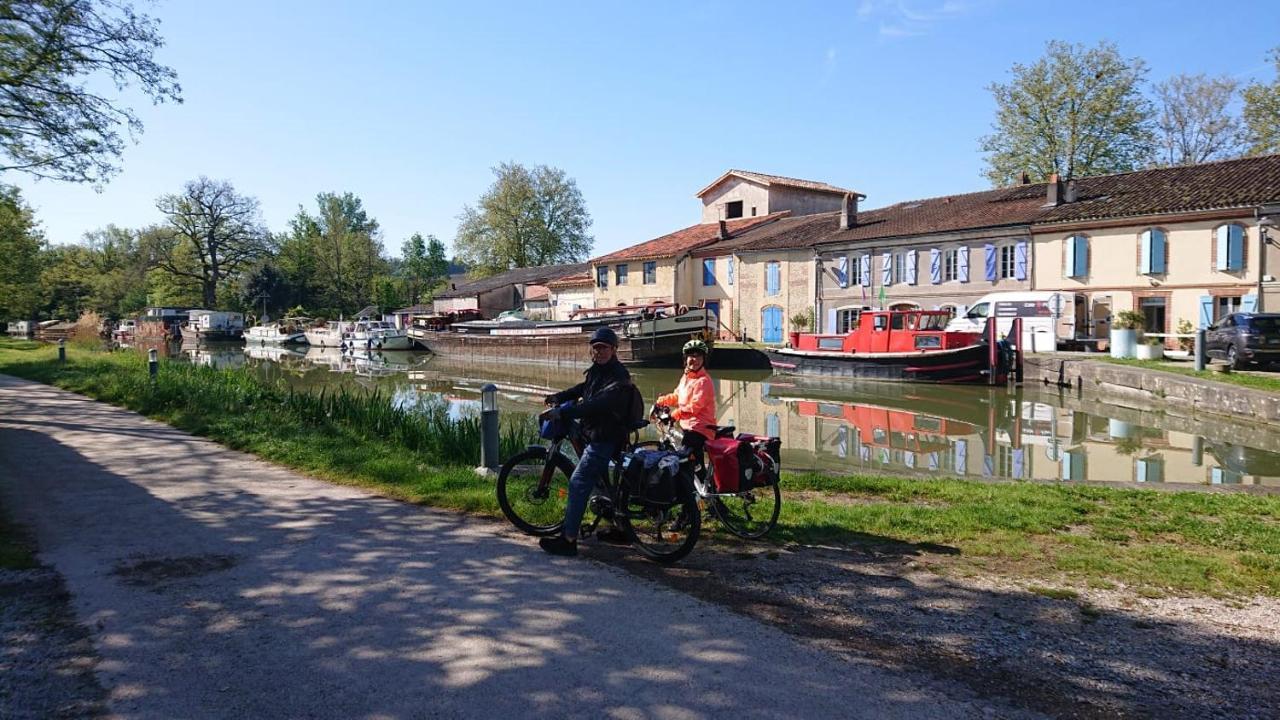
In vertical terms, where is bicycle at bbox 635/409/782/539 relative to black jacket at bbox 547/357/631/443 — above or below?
below

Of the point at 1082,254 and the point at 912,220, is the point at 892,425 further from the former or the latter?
the point at 912,220

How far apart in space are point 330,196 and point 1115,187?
8248 cm

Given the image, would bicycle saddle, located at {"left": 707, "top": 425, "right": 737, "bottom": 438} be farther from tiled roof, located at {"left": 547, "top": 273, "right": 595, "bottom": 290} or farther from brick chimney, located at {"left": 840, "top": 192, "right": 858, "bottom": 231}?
tiled roof, located at {"left": 547, "top": 273, "right": 595, "bottom": 290}

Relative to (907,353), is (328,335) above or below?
above

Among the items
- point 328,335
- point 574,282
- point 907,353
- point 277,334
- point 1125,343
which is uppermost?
point 574,282

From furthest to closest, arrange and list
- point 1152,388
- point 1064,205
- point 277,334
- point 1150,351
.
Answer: point 277,334
point 1064,205
point 1150,351
point 1152,388

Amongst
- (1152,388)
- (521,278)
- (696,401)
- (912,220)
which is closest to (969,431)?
(1152,388)

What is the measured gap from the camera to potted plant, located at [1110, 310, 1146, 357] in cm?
2242

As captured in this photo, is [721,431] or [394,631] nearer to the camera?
[394,631]

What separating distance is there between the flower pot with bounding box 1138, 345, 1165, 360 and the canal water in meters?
2.89

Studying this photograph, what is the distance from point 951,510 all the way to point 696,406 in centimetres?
233

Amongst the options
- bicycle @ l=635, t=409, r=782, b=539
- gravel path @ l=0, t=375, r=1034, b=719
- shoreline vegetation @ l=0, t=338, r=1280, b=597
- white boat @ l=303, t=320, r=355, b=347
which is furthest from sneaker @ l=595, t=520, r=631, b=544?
white boat @ l=303, t=320, r=355, b=347

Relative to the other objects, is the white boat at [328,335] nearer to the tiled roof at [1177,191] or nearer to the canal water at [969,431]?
the canal water at [969,431]

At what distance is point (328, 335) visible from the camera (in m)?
53.2
